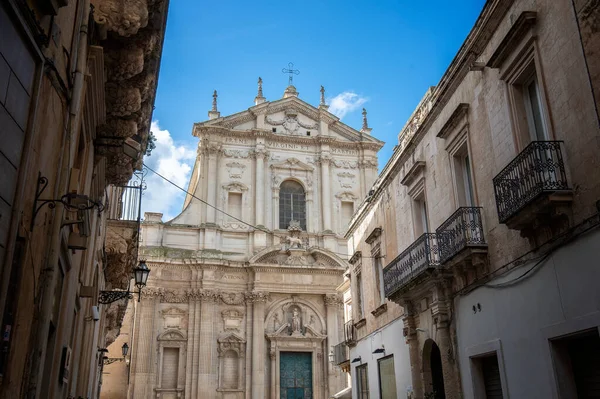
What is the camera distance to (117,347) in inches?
1147

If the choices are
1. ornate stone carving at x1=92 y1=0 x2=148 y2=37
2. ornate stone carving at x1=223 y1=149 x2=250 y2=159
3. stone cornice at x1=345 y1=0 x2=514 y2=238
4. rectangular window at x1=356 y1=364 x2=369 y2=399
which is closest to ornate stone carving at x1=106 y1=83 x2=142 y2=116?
ornate stone carving at x1=92 y1=0 x2=148 y2=37

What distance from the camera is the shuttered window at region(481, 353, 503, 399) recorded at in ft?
30.3

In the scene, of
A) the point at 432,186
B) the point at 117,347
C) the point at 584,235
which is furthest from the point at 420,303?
the point at 117,347

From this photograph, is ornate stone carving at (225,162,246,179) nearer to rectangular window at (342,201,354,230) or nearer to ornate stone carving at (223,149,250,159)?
ornate stone carving at (223,149,250,159)

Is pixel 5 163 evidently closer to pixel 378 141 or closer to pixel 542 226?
pixel 542 226

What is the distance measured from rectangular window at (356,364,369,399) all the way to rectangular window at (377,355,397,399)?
142cm

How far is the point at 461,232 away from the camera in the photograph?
977 centimetres

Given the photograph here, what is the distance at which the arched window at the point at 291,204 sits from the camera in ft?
100

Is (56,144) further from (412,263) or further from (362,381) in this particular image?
(362,381)

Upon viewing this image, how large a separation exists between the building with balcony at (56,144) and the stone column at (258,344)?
17391mm

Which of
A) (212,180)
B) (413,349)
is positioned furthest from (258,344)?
(413,349)

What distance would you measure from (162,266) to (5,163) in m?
24.2

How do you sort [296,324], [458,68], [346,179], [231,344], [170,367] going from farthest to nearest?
1. [346,179]
2. [296,324]
3. [231,344]
4. [170,367]
5. [458,68]

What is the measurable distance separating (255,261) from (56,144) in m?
23.0
